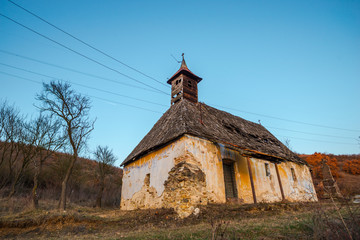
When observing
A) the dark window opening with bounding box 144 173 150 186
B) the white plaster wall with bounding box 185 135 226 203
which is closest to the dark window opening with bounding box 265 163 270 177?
the white plaster wall with bounding box 185 135 226 203

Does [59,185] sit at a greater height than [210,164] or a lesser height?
lesser

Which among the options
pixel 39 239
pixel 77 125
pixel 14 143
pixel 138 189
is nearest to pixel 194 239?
pixel 39 239

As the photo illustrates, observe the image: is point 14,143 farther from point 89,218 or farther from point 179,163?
point 179,163

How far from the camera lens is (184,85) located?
619 inches

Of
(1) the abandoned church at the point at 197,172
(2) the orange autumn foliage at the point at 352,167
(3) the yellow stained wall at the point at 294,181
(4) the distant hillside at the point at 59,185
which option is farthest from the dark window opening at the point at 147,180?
(2) the orange autumn foliage at the point at 352,167

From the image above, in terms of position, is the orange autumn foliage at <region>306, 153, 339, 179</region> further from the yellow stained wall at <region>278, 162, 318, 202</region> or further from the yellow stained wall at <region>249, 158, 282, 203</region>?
the yellow stained wall at <region>249, 158, 282, 203</region>

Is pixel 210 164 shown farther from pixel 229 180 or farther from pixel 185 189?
pixel 185 189

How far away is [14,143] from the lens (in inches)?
565

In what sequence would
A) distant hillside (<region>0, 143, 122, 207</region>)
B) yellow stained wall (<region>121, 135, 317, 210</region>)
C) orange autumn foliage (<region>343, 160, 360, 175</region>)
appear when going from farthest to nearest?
orange autumn foliage (<region>343, 160, 360, 175</region>) < distant hillside (<region>0, 143, 122, 207</region>) < yellow stained wall (<region>121, 135, 317, 210</region>)

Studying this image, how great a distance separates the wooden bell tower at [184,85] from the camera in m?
15.5

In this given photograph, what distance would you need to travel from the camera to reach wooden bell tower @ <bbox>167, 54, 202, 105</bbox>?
15.5m

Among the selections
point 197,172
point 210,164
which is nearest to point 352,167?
point 210,164

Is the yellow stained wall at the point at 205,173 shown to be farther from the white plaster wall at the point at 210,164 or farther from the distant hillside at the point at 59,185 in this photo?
the distant hillside at the point at 59,185

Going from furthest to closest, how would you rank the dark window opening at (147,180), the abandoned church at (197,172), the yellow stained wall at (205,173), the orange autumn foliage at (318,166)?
→ the orange autumn foliage at (318,166)
the dark window opening at (147,180)
the yellow stained wall at (205,173)
the abandoned church at (197,172)
